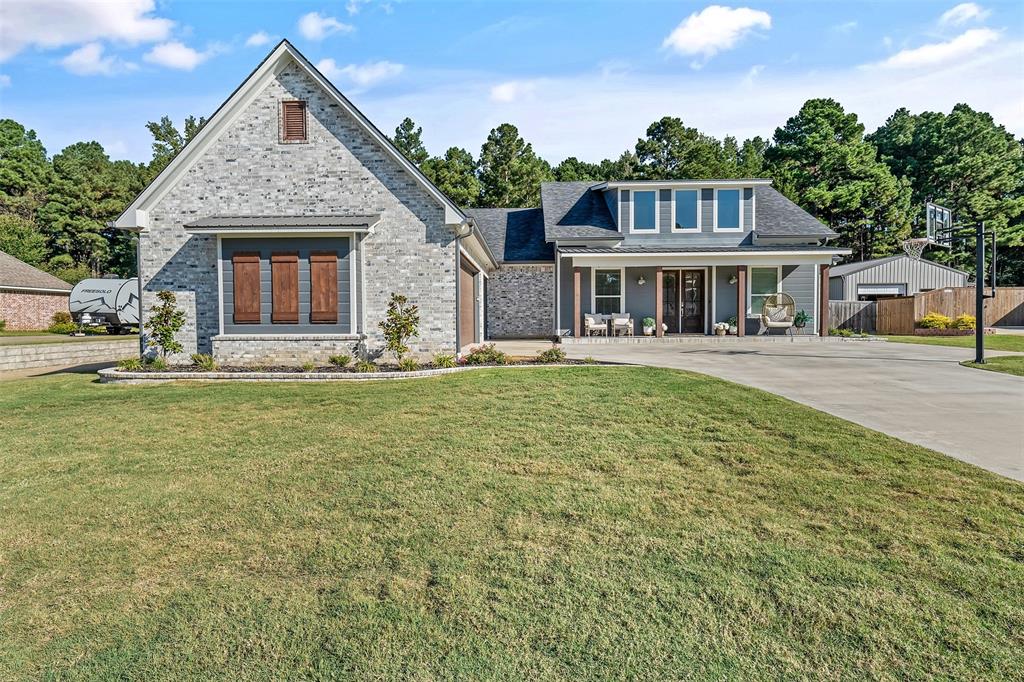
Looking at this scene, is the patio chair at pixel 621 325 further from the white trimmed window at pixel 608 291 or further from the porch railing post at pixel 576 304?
the porch railing post at pixel 576 304

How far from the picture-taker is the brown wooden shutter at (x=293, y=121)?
1331 centimetres

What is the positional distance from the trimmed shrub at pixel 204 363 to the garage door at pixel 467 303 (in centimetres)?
591

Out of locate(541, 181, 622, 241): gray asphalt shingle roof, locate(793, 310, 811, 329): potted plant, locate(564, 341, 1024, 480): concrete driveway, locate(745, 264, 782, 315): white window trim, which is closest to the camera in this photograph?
locate(564, 341, 1024, 480): concrete driveway

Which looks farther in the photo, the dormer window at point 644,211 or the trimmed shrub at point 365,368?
the dormer window at point 644,211

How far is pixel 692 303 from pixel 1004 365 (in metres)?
11.0

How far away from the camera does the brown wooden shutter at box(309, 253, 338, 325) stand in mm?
12992

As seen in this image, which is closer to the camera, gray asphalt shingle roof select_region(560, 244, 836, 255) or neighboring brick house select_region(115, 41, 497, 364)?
neighboring brick house select_region(115, 41, 497, 364)

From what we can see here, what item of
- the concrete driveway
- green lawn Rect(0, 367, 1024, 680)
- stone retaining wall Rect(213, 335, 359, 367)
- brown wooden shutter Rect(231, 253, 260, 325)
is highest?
brown wooden shutter Rect(231, 253, 260, 325)

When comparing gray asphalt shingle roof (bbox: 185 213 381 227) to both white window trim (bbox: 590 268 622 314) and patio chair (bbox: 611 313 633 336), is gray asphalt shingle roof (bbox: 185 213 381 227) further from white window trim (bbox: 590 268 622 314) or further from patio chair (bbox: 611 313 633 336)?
patio chair (bbox: 611 313 633 336)

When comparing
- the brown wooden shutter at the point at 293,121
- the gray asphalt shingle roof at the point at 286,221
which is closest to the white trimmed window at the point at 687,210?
the gray asphalt shingle roof at the point at 286,221

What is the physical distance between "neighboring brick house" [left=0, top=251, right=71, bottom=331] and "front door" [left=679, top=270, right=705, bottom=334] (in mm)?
32627

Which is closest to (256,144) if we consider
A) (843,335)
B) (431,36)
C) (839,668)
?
(431,36)

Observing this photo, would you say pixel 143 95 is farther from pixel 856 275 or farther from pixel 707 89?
pixel 856 275

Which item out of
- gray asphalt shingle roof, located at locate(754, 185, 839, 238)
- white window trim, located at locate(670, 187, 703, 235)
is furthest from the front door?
gray asphalt shingle roof, located at locate(754, 185, 839, 238)
